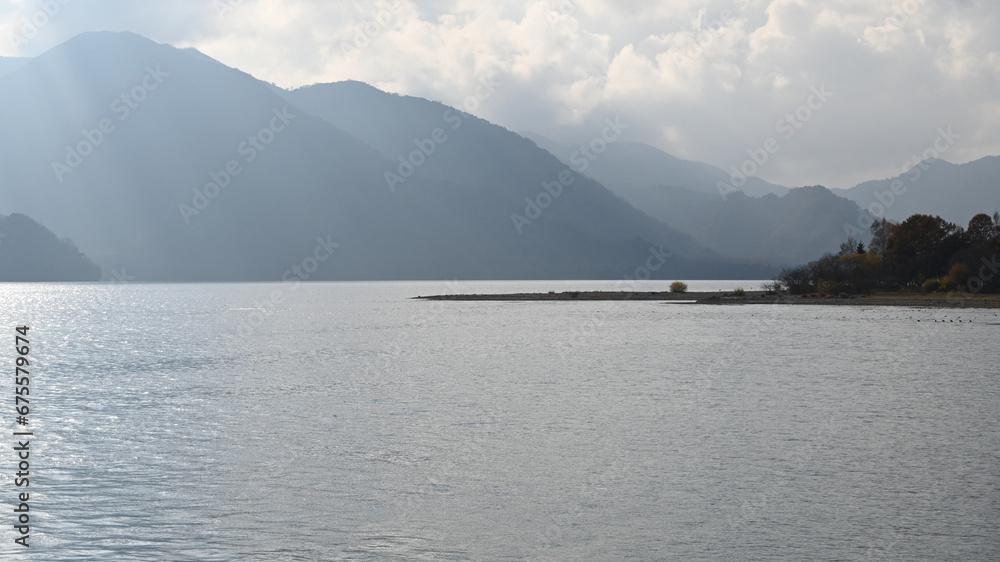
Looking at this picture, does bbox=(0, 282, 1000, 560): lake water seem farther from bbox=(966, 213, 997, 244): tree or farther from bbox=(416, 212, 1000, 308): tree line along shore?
bbox=(966, 213, 997, 244): tree

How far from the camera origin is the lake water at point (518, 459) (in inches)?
492

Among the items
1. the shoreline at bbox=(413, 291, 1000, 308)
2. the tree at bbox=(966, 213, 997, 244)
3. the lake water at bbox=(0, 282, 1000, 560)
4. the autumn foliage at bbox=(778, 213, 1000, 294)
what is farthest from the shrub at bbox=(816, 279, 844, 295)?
the lake water at bbox=(0, 282, 1000, 560)

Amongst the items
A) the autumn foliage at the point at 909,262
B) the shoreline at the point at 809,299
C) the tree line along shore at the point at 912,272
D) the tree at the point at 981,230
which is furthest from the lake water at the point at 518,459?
the tree at the point at 981,230

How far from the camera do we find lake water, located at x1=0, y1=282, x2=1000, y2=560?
41.0 ft

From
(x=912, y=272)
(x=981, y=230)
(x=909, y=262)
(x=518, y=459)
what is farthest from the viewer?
(x=912, y=272)

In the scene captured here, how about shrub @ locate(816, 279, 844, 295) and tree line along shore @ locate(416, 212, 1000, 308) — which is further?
shrub @ locate(816, 279, 844, 295)

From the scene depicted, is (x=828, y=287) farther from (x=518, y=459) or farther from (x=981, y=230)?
(x=518, y=459)

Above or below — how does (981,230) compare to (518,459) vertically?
above

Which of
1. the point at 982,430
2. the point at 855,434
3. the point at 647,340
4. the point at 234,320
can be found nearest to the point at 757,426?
the point at 855,434

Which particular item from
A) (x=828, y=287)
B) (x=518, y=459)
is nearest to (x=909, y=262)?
(x=828, y=287)

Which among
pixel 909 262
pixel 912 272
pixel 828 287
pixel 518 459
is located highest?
pixel 909 262

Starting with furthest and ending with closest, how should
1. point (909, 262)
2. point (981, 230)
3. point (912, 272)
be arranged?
1. point (912, 272)
2. point (981, 230)
3. point (909, 262)

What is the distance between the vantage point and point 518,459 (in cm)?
1809

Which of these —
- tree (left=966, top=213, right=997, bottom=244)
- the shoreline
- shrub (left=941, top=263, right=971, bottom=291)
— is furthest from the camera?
tree (left=966, top=213, right=997, bottom=244)
